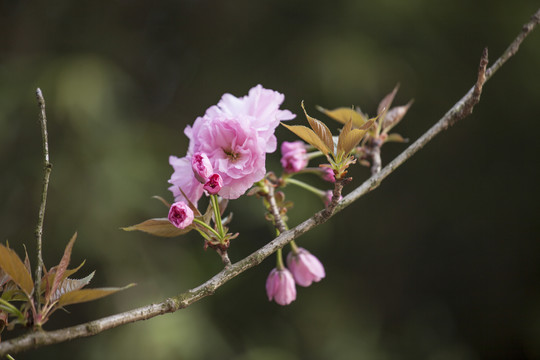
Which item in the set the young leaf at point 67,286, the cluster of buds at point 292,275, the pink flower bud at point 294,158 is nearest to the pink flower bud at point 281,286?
the cluster of buds at point 292,275

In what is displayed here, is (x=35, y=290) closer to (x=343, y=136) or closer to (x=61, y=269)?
(x=61, y=269)

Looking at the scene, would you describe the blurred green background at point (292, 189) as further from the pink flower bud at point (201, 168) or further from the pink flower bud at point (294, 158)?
the pink flower bud at point (201, 168)

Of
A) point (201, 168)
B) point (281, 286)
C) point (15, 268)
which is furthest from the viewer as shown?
point (281, 286)

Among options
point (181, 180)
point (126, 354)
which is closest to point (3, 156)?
point (126, 354)

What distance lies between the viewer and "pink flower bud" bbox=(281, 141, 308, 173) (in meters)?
0.61

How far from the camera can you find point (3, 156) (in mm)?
2234

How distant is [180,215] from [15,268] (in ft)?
0.45

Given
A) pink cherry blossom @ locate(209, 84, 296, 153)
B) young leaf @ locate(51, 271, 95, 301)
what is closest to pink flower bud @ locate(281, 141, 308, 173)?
pink cherry blossom @ locate(209, 84, 296, 153)

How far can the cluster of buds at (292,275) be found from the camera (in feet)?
1.99

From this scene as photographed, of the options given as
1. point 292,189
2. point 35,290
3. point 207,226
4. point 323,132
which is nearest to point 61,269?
point 35,290

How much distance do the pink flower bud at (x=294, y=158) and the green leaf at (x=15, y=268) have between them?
1.02ft

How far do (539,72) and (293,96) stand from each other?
3.80ft

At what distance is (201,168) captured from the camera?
0.46 m

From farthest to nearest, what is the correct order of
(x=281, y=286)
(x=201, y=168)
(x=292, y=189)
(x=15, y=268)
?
1. (x=292, y=189)
2. (x=281, y=286)
3. (x=201, y=168)
4. (x=15, y=268)
